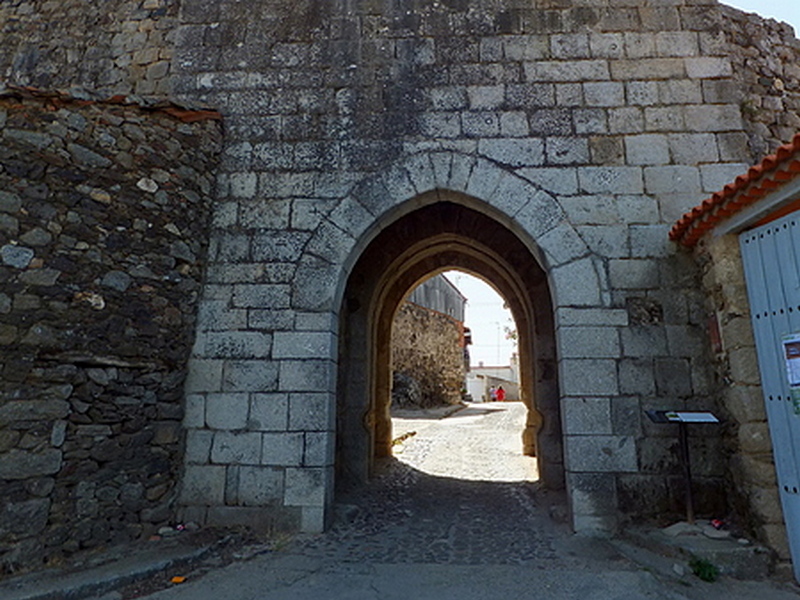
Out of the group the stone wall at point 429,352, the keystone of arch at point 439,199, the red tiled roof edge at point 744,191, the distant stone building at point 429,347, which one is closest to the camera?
the red tiled roof edge at point 744,191

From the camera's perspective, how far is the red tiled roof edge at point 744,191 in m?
2.65

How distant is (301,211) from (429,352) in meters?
12.7

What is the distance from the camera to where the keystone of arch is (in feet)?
13.3

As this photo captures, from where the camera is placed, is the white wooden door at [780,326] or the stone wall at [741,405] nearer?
the white wooden door at [780,326]

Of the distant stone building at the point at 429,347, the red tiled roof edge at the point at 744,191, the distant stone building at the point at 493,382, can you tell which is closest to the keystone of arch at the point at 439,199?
the red tiled roof edge at the point at 744,191

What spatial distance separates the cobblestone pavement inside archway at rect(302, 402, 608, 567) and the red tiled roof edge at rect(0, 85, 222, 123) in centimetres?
376

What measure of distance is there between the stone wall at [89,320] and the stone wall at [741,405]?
419 cm

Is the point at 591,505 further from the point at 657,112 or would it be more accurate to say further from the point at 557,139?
the point at 657,112

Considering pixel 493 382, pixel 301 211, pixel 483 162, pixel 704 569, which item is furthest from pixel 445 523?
pixel 493 382

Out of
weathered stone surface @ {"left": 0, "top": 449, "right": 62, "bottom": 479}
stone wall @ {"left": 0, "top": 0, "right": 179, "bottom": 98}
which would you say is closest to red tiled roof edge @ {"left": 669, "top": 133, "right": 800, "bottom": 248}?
weathered stone surface @ {"left": 0, "top": 449, "right": 62, "bottom": 479}

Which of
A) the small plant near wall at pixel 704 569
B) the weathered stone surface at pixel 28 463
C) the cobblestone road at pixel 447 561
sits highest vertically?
the weathered stone surface at pixel 28 463

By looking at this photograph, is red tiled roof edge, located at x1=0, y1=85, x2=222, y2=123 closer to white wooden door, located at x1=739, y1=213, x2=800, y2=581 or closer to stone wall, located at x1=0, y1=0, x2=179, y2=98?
stone wall, located at x1=0, y1=0, x2=179, y2=98

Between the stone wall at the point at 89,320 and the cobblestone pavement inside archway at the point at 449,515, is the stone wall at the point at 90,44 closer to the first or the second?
the stone wall at the point at 89,320

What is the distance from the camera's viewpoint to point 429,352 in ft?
54.4
